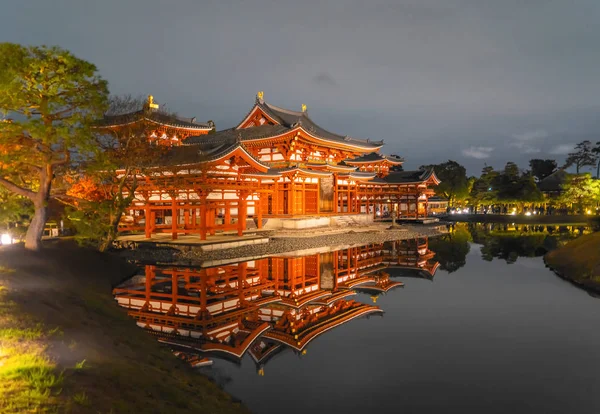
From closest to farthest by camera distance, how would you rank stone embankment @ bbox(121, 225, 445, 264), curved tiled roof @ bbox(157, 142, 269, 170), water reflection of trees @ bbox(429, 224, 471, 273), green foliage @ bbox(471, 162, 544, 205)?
1. stone embankment @ bbox(121, 225, 445, 264)
2. water reflection of trees @ bbox(429, 224, 471, 273)
3. curved tiled roof @ bbox(157, 142, 269, 170)
4. green foliage @ bbox(471, 162, 544, 205)

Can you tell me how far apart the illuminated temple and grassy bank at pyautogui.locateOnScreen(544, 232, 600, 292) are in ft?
58.6

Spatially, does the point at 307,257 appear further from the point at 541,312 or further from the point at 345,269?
the point at 541,312

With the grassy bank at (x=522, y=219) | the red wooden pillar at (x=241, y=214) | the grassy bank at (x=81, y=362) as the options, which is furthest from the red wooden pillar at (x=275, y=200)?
the grassy bank at (x=522, y=219)

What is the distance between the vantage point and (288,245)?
25.6 meters

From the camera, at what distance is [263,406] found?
634 centimetres

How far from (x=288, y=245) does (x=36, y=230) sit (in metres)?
14.7

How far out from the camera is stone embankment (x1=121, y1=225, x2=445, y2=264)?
20.1 meters

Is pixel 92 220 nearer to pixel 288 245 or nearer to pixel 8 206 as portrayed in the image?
pixel 8 206

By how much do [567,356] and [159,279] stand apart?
13893 mm

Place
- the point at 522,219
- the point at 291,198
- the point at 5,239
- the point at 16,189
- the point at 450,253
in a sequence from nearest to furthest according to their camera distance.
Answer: the point at 16,189 → the point at 5,239 → the point at 450,253 → the point at 291,198 → the point at 522,219

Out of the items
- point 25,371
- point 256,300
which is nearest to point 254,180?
point 256,300

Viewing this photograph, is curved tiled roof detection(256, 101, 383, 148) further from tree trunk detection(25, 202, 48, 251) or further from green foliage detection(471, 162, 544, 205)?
green foliage detection(471, 162, 544, 205)

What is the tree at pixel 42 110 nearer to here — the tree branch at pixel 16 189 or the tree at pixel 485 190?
the tree branch at pixel 16 189

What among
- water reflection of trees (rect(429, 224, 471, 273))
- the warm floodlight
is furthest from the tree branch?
water reflection of trees (rect(429, 224, 471, 273))
